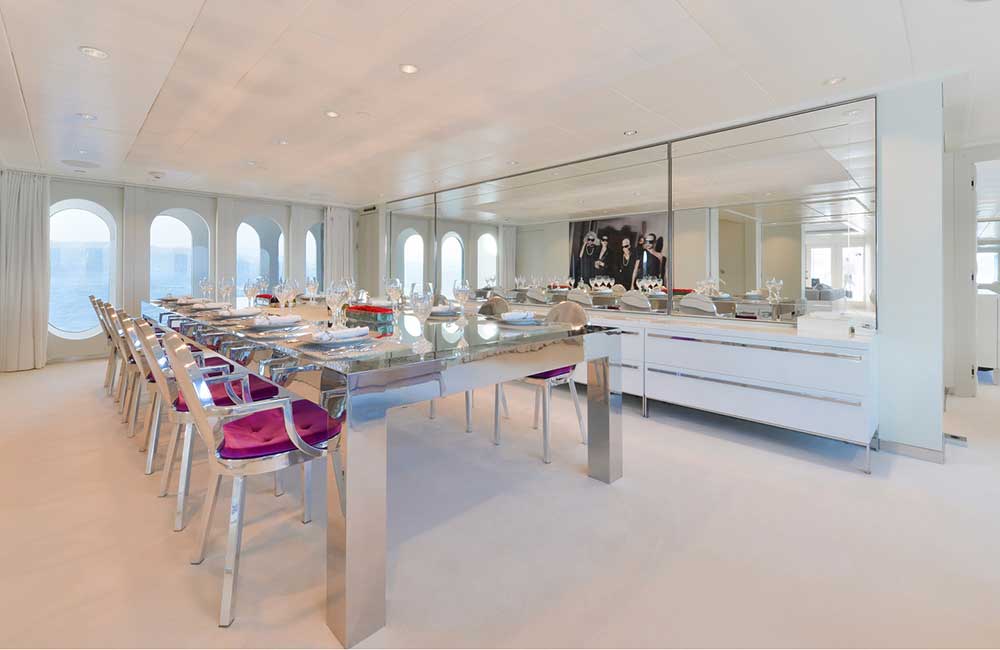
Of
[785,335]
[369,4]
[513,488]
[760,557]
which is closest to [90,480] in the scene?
[513,488]

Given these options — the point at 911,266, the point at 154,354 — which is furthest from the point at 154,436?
the point at 911,266

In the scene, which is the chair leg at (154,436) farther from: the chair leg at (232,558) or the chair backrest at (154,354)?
the chair leg at (232,558)

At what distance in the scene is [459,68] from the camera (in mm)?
3113

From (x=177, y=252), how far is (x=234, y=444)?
7425mm

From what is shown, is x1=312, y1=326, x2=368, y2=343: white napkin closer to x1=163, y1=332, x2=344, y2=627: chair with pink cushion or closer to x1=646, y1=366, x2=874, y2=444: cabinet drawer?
x1=163, y1=332, x2=344, y2=627: chair with pink cushion

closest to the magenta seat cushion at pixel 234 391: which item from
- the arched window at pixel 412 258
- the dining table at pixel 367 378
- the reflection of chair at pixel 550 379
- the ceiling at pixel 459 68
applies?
the dining table at pixel 367 378

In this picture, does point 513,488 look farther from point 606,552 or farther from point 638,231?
point 638,231

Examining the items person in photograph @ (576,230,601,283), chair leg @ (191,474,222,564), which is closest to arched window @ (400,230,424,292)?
person in photograph @ (576,230,601,283)

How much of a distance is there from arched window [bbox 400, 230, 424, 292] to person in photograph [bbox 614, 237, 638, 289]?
13.2 ft

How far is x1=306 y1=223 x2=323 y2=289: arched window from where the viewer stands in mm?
8938

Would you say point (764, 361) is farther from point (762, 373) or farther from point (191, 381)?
point (191, 381)

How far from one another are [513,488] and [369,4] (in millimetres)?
2631

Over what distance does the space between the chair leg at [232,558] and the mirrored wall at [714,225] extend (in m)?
3.83

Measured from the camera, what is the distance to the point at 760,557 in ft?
6.44
